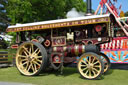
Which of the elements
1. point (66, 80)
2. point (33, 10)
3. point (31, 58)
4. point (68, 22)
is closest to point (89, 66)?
point (66, 80)

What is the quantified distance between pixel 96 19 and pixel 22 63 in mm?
4402

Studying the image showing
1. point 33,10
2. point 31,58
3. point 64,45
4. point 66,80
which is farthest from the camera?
point 33,10

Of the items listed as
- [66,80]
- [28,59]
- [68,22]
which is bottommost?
[66,80]

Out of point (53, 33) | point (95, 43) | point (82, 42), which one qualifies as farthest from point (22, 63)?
point (95, 43)

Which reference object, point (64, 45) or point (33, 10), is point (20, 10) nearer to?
point (33, 10)

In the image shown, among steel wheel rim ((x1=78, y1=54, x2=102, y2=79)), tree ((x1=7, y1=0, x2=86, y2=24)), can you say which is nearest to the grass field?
steel wheel rim ((x1=78, y1=54, x2=102, y2=79))

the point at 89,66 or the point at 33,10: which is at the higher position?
the point at 33,10

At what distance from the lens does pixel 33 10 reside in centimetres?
1786

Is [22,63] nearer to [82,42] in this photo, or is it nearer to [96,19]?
[82,42]

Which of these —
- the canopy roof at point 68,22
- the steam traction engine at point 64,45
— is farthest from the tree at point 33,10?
the steam traction engine at point 64,45

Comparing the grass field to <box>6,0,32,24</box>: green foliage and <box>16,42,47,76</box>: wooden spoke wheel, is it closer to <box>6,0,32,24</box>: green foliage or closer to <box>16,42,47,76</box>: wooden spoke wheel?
<box>16,42,47,76</box>: wooden spoke wheel

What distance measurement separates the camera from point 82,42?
26.2 feet

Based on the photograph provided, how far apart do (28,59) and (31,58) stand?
0.17 m

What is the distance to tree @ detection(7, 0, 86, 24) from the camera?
16.1 meters
